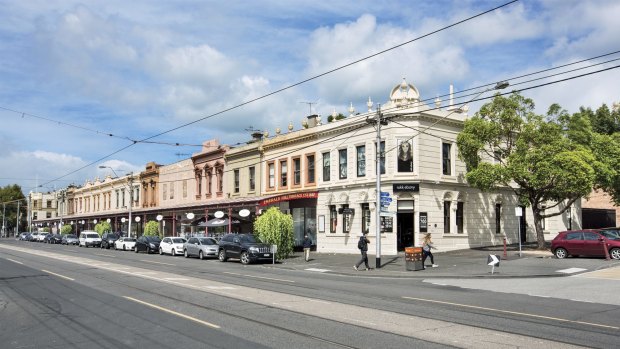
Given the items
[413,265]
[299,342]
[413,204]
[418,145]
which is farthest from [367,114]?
[299,342]

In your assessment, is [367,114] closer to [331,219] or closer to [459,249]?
[331,219]

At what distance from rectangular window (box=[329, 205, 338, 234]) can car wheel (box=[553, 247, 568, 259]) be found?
13.6m

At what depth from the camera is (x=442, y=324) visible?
10.4 metres

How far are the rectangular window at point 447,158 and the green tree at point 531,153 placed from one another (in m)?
2.01

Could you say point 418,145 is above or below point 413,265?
above

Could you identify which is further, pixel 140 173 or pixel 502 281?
pixel 140 173

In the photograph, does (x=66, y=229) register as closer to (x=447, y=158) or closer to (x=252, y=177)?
(x=252, y=177)

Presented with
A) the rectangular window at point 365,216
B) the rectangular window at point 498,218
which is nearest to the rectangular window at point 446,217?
the rectangular window at point 365,216

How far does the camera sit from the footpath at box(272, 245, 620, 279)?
872 inches

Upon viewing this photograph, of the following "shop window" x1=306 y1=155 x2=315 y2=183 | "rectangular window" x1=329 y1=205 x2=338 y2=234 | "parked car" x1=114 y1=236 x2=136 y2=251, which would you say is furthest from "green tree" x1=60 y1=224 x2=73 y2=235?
"rectangular window" x1=329 y1=205 x2=338 y2=234

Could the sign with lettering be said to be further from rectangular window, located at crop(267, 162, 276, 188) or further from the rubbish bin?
rectangular window, located at crop(267, 162, 276, 188)

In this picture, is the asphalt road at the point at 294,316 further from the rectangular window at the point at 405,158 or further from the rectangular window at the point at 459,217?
the rectangular window at the point at 459,217

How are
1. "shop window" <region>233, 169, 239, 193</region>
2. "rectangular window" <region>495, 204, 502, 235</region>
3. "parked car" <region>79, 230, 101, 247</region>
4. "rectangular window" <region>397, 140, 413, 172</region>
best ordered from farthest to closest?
1. "parked car" <region>79, 230, 101, 247</region>
2. "shop window" <region>233, 169, 239, 193</region>
3. "rectangular window" <region>495, 204, 502, 235</region>
4. "rectangular window" <region>397, 140, 413, 172</region>

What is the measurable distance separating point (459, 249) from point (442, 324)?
23.6 meters
